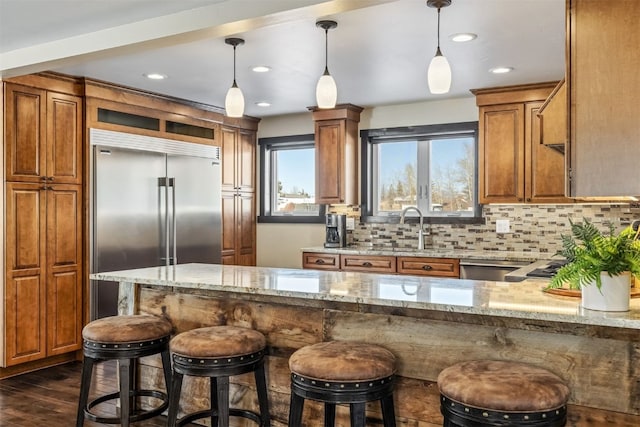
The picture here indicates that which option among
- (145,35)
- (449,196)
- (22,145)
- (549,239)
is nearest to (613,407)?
(145,35)

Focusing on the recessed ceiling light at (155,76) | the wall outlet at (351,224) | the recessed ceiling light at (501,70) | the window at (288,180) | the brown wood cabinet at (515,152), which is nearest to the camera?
the recessed ceiling light at (501,70)

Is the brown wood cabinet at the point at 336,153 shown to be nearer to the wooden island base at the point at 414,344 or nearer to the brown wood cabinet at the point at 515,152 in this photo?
the brown wood cabinet at the point at 515,152

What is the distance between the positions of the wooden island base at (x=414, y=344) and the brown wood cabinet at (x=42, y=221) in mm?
1461

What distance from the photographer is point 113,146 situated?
4.72m

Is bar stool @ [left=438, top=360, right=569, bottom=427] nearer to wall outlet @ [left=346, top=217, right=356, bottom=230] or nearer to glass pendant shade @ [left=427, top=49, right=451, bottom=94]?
glass pendant shade @ [left=427, top=49, right=451, bottom=94]

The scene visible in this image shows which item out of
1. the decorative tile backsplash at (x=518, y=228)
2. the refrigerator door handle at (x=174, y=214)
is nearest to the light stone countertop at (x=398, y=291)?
the refrigerator door handle at (x=174, y=214)

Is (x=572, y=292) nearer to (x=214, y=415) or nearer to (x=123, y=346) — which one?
(x=214, y=415)

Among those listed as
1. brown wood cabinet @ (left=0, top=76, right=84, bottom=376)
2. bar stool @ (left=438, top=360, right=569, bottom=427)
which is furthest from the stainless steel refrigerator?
bar stool @ (left=438, top=360, right=569, bottom=427)

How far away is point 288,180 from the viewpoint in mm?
6496

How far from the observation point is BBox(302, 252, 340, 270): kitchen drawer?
213 inches

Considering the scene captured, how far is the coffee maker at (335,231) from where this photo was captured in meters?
5.77

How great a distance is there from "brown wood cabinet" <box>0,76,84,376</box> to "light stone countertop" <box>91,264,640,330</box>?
4.85ft

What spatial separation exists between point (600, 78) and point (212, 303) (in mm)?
2095

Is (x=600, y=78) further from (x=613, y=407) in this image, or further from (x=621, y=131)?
(x=613, y=407)
